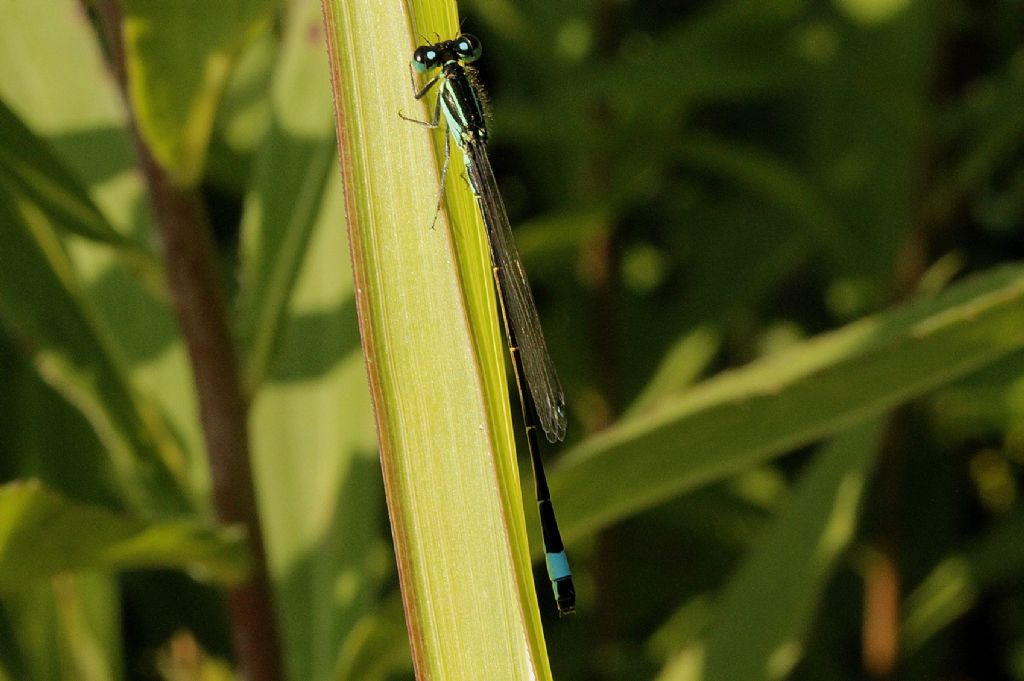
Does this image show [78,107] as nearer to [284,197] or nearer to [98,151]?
[98,151]

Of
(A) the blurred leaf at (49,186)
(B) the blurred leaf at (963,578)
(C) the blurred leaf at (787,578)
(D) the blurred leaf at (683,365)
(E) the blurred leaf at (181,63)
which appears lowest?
(B) the blurred leaf at (963,578)

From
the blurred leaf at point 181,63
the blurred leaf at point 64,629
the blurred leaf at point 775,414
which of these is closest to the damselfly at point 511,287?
the blurred leaf at point 775,414

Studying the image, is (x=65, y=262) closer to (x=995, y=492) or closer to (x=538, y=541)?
(x=538, y=541)

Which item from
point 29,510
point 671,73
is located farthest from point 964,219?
point 29,510

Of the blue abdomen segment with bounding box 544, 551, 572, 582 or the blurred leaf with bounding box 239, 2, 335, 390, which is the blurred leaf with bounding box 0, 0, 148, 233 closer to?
the blurred leaf with bounding box 239, 2, 335, 390

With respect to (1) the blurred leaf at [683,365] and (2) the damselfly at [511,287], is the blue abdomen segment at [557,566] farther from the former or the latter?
(1) the blurred leaf at [683,365]
